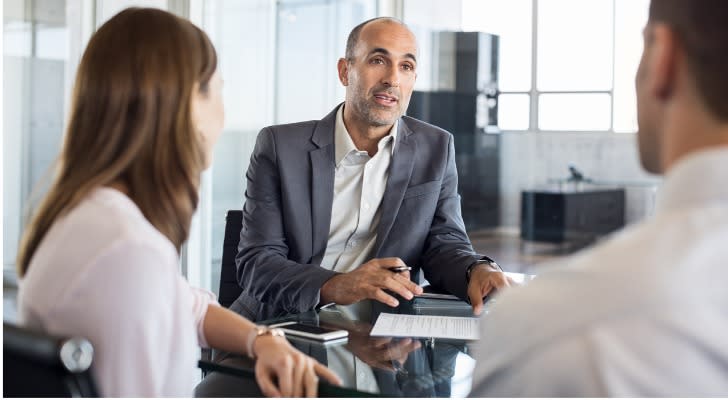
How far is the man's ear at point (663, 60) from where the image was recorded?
0.92 m

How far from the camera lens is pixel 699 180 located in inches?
33.7

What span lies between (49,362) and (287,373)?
1.51 feet

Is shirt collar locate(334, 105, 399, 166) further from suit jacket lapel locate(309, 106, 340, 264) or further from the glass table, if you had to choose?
the glass table

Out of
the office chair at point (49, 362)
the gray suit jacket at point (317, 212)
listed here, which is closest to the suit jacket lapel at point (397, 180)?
the gray suit jacket at point (317, 212)

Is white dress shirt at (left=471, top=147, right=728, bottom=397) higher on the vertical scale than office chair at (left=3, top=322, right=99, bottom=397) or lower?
higher

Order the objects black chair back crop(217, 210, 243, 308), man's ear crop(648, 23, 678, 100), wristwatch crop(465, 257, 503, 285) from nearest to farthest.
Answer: man's ear crop(648, 23, 678, 100), wristwatch crop(465, 257, 503, 285), black chair back crop(217, 210, 243, 308)

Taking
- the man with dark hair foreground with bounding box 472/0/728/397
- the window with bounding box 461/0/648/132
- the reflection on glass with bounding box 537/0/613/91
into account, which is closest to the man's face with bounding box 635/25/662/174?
the man with dark hair foreground with bounding box 472/0/728/397

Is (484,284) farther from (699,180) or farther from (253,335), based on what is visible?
(699,180)

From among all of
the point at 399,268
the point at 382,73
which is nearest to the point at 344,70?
the point at 382,73

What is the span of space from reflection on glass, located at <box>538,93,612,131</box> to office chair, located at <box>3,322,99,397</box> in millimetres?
3885

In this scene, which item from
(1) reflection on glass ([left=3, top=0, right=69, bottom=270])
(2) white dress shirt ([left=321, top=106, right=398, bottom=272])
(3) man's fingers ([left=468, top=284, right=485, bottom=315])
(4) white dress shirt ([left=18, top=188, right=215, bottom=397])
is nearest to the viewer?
(4) white dress shirt ([left=18, top=188, right=215, bottom=397])

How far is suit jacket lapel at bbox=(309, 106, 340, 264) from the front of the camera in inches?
103

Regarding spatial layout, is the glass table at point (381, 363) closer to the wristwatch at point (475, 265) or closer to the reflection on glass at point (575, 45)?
the wristwatch at point (475, 265)

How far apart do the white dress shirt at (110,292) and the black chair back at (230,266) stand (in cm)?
154
